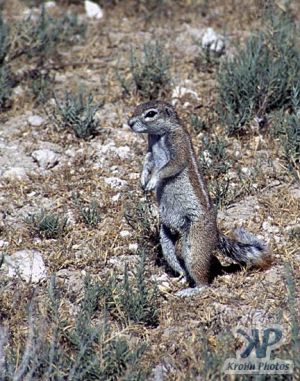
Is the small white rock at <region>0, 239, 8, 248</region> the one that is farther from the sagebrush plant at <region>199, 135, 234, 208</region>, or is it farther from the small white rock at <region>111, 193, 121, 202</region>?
the sagebrush plant at <region>199, 135, 234, 208</region>

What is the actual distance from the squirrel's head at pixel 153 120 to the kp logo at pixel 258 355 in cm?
173

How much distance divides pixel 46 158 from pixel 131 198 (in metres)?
1.11

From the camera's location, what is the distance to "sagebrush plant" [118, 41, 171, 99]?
882cm

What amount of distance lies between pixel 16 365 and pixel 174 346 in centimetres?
105

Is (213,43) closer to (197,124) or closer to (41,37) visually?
(197,124)

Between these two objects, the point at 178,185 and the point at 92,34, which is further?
the point at 92,34

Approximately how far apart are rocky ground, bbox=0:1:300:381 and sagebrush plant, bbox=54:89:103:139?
0.28ft

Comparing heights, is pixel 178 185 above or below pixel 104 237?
above

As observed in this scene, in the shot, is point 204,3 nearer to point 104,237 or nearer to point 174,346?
point 104,237

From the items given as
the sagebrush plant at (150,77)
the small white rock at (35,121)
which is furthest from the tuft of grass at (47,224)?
the sagebrush plant at (150,77)

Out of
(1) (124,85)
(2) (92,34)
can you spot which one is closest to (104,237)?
(1) (124,85)

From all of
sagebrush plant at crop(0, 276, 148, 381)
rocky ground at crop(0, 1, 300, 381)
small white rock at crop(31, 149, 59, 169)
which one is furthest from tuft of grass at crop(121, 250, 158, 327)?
small white rock at crop(31, 149, 59, 169)

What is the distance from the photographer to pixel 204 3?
10531 mm

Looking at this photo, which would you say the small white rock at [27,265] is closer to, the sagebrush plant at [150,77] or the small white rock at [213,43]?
the sagebrush plant at [150,77]
